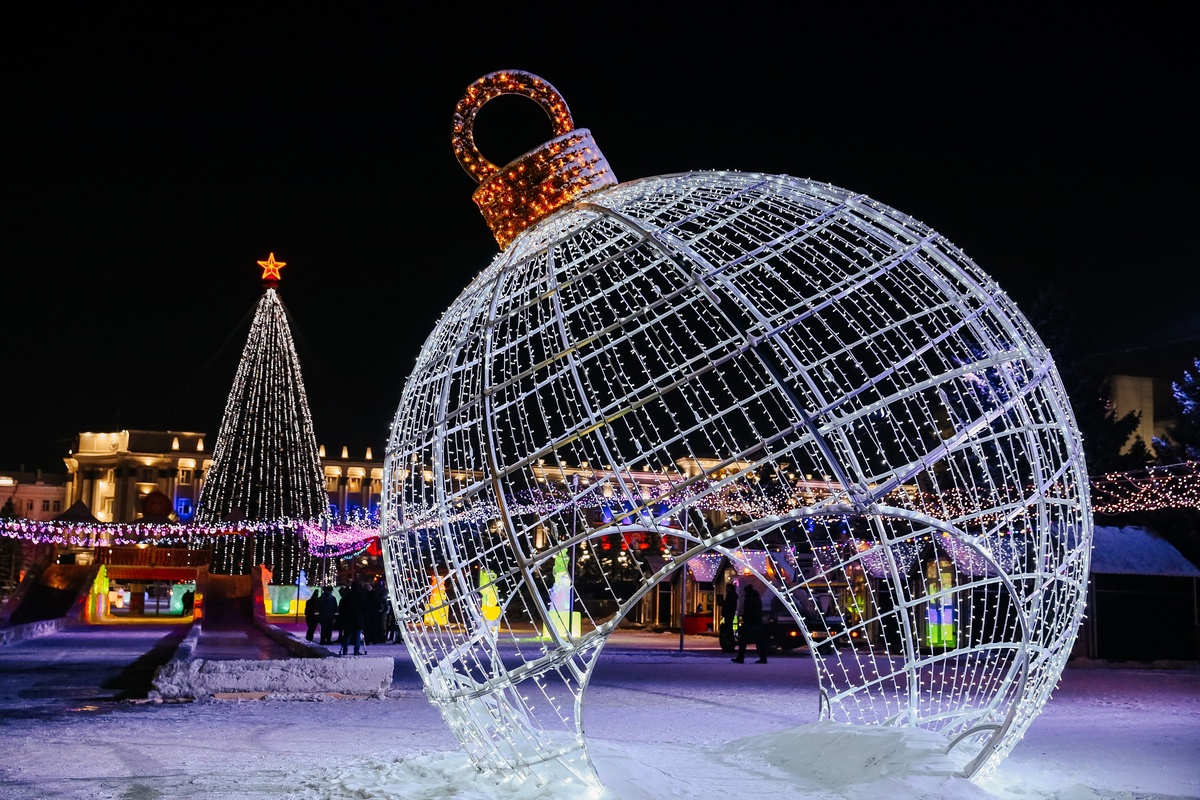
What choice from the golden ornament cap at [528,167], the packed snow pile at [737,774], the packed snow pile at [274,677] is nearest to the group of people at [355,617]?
the packed snow pile at [274,677]

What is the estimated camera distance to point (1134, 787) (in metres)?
6.84

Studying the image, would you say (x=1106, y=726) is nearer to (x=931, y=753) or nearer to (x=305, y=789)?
(x=931, y=753)

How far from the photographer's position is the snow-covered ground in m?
6.08

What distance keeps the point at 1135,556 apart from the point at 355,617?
13363 millimetres

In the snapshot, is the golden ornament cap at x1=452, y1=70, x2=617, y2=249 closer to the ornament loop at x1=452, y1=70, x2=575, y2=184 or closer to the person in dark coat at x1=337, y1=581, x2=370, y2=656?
the ornament loop at x1=452, y1=70, x2=575, y2=184

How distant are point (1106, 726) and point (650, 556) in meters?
16.9

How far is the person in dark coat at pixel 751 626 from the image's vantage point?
A: 19.0 m

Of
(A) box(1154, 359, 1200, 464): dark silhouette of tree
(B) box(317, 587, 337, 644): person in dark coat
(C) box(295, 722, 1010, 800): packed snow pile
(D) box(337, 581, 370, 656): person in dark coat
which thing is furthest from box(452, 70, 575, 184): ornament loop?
(A) box(1154, 359, 1200, 464): dark silhouette of tree

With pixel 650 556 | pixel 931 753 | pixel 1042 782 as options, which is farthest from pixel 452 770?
pixel 650 556

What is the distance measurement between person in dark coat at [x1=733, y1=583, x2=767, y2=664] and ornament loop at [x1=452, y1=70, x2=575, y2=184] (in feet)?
43.9

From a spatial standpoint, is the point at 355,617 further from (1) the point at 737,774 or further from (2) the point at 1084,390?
(2) the point at 1084,390

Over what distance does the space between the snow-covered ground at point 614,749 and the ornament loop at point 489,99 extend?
11.0 ft

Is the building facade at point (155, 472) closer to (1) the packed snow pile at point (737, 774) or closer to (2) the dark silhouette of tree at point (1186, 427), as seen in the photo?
(2) the dark silhouette of tree at point (1186, 427)

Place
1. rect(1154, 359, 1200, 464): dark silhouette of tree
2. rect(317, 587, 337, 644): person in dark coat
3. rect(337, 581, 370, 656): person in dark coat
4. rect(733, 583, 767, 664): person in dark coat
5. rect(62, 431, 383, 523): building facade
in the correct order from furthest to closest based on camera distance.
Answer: rect(62, 431, 383, 523): building facade, rect(1154, 359, 1200, 464): dark silhouette of tree, rect(317, 587, 337, 644): person in dark coat, rect(733, 583, 767, 664): person in dark coat, rect(337, 581, 370, 656): person in dark coat
